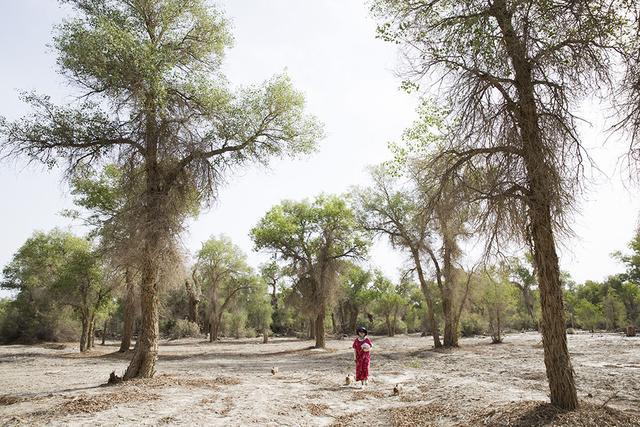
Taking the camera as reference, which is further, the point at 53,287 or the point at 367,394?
the point at 53,287

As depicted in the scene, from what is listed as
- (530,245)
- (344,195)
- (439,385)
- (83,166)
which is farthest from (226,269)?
(530,245)

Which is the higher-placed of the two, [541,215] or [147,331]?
[541,215]

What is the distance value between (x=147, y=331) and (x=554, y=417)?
10828 millimetres

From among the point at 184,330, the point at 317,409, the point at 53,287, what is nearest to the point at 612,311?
the point at 184,330

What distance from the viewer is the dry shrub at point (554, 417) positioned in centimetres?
607

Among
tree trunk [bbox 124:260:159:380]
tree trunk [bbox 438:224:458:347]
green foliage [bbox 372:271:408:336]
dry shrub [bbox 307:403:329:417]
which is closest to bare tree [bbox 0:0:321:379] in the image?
tree trunk [bbox 124:260:159:380]

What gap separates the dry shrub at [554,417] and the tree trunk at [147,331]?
949 centimetres

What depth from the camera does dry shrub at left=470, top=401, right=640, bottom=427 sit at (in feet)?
19.9

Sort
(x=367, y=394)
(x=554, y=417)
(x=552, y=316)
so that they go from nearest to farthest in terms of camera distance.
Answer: (x=554, y=417) → (x=552, y=316) → (x=367, y=394)

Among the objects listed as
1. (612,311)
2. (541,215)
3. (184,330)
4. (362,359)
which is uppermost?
(541,215)

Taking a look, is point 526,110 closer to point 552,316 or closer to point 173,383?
point 552,316

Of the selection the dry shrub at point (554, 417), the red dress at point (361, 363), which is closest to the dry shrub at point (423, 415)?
the dry shrub at point (554, 417)

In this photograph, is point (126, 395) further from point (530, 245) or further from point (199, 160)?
point (530, 245)

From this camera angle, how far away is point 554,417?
625 cm
